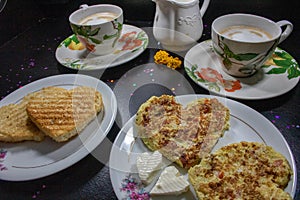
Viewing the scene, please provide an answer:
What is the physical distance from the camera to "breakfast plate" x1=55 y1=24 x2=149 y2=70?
96cm

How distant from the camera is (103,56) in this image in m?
1.01

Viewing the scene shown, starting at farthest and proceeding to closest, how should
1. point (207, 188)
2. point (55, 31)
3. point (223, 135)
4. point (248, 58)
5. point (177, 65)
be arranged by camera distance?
point (55, 31)
point (177, 65)
point (248, 58)
point (223, 135)
point (207, 188)

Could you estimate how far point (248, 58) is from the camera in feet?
2.65

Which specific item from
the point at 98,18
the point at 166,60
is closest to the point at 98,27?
the point at 98,18

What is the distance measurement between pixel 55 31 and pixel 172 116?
0.76 m

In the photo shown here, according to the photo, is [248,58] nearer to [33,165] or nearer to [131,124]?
[131,124]

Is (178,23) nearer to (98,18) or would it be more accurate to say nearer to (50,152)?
(98,18)

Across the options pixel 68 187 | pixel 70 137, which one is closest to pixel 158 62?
pixel 70 137

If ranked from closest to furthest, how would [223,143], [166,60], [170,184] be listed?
1. [170,184]
2. [223,143]
3. [166,60]

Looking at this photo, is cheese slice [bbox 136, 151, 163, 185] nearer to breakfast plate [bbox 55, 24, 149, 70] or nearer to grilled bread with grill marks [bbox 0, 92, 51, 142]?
grilled bread with grill marks [bbox 0, 92, 51, 142]

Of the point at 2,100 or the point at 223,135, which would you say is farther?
the point at 2,100

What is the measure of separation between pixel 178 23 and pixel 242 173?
505 millimetres

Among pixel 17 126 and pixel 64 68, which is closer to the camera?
pixel 17 126

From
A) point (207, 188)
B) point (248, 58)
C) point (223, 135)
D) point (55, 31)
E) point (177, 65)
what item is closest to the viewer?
point (207, 188)
